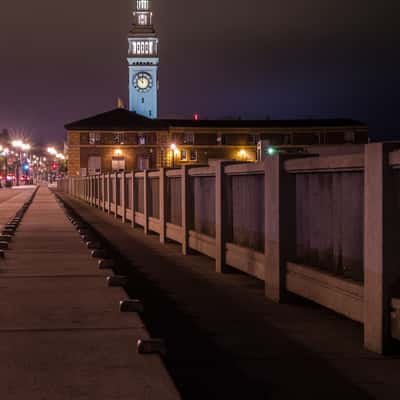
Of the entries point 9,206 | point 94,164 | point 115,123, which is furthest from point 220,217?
point 115,123

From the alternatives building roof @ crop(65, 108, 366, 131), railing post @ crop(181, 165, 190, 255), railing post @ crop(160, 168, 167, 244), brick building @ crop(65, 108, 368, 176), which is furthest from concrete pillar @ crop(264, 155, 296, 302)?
building roof @ crop(65, 108, 366, 131)

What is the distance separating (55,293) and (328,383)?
3.45 m

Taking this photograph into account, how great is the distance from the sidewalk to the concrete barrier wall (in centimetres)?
27

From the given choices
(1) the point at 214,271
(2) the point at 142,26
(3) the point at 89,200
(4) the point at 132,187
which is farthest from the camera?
(2) the point at 142,26

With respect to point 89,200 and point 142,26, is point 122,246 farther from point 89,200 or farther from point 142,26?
point 142,26

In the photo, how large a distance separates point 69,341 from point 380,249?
8.54ft

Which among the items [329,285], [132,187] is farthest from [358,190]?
[132,187]

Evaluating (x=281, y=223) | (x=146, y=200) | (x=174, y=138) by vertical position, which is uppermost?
(x=174, y=138)

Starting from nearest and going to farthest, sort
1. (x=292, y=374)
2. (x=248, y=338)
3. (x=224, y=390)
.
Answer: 1. (x=224, y=390)
2. (x=292, y=374)
3. (x=248, y=338)

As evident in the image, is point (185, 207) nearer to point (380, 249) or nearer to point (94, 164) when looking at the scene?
point (380, 249)

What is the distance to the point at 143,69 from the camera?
16962 centimetres

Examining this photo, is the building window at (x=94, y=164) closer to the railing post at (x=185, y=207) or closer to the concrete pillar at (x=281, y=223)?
the railing post at (x=185, y=207)

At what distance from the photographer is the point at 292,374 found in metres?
5.94

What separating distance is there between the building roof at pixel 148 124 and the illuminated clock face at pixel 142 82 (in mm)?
41878
